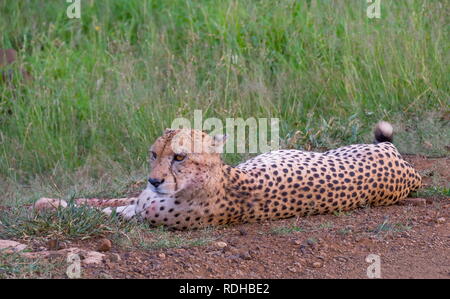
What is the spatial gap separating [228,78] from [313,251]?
3.05m

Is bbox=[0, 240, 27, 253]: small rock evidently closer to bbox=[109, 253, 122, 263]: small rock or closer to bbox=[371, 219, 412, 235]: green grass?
bbox=[109, 253, 122, 263]: small rock

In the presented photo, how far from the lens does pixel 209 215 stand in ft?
14.1

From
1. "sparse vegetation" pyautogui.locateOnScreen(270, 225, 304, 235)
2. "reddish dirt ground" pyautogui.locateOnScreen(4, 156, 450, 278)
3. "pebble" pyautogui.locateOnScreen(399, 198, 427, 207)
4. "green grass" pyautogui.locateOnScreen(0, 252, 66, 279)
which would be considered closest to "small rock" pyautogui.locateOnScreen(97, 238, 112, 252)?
"reddish dirt ground" pyautogui.locateOnScreen(4, 156, 450, 278)

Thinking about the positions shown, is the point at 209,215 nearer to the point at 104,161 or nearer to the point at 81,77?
the point at 104,161

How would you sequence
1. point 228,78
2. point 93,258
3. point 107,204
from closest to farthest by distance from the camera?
point 93,258 → point 107,204 → point 228,78

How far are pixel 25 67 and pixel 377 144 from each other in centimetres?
377

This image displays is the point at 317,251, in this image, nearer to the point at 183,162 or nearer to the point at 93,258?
the point at 183,162

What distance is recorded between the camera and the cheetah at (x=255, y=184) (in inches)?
166

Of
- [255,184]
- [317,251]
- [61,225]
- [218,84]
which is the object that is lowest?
[317,251]

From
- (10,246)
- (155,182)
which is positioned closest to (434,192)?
(155,182)

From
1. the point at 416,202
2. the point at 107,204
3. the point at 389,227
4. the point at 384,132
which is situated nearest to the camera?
the point at 389,227

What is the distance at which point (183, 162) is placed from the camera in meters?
4.19

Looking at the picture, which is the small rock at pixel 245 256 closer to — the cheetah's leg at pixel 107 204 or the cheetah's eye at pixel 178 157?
the cheetah's eye at pixel 178 157

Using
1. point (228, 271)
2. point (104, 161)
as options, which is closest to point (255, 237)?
point (228, 271)
